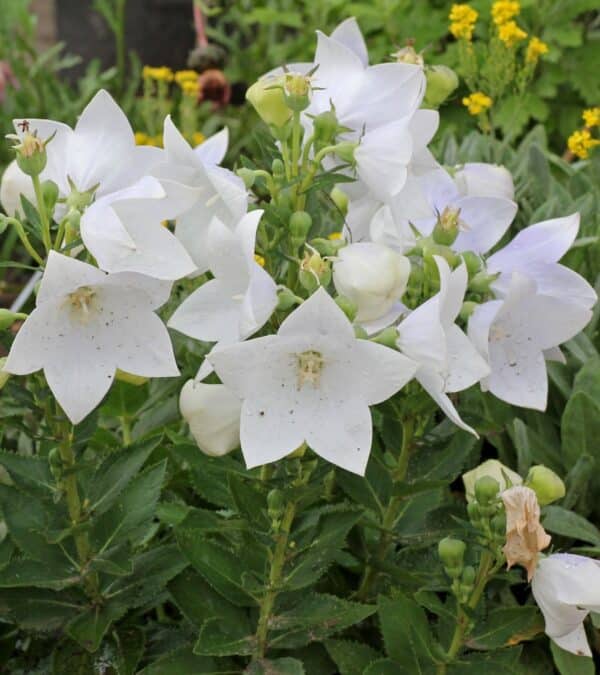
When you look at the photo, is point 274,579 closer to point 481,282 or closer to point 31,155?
point 481,282

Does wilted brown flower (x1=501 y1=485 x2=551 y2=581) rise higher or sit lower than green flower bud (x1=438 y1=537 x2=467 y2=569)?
higher

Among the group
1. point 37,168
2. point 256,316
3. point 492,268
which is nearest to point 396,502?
point 492,268

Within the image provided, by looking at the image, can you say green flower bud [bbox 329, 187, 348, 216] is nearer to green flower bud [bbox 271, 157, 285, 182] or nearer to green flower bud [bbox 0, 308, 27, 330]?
green flower bud [bbox 271, 157, 285, 182]

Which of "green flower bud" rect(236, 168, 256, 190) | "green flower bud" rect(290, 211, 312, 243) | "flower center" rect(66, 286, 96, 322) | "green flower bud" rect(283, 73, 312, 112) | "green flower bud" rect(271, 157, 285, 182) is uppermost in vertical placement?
"green flower bud" rect(283, 73, 312, 112)

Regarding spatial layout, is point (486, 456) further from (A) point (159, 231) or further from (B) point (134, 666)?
(A) point (159, 231)

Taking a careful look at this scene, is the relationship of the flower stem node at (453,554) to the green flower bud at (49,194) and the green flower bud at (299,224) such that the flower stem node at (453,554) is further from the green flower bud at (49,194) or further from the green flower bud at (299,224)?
the green flower bud at (49,194)

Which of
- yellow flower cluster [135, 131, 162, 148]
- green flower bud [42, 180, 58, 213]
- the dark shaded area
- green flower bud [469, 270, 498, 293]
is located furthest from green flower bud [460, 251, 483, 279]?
the dark shaded area
